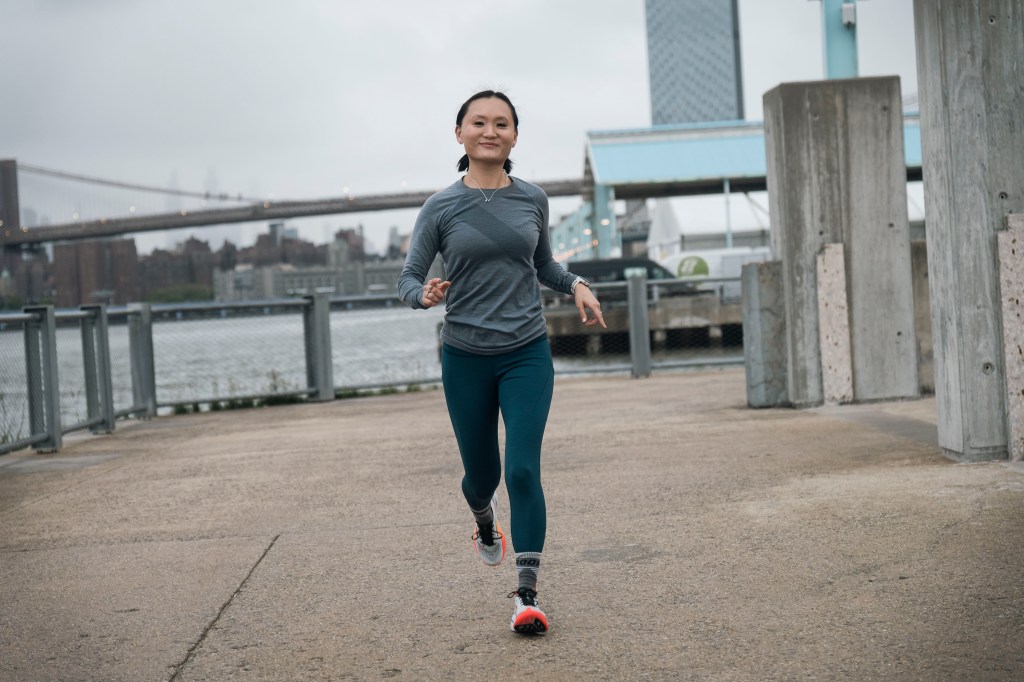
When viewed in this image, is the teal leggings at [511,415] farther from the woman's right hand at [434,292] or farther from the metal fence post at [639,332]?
the metal fence post at [639,332]

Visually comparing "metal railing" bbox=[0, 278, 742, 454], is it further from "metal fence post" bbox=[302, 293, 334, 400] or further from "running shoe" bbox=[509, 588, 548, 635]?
"running shoe" bbox=[509, 588, 548, 635]

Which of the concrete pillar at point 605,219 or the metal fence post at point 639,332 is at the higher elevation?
the concrete pillar at point 605,219

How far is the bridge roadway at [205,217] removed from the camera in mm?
52559

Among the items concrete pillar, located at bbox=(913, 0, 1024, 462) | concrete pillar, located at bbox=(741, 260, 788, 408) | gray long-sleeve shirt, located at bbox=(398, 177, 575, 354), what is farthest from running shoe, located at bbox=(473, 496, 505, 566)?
concrete pillar, located at bbox=(741, 260, 788, 408)

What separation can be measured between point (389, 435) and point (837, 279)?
394 centimetres

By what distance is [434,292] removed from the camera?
12.9 feet

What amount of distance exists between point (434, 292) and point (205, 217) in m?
59.4

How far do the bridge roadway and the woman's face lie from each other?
165 ft

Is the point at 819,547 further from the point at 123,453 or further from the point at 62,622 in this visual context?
the point at 123,453

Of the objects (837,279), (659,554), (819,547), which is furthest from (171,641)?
(837,279)

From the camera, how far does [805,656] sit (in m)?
3.48

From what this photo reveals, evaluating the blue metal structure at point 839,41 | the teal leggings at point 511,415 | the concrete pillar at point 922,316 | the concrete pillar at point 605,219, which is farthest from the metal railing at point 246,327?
the concrete pillar at point 605,219

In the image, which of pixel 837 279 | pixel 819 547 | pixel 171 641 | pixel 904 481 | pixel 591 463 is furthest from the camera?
pixel 837 279

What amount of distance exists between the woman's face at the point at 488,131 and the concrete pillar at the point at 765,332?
251 inches
